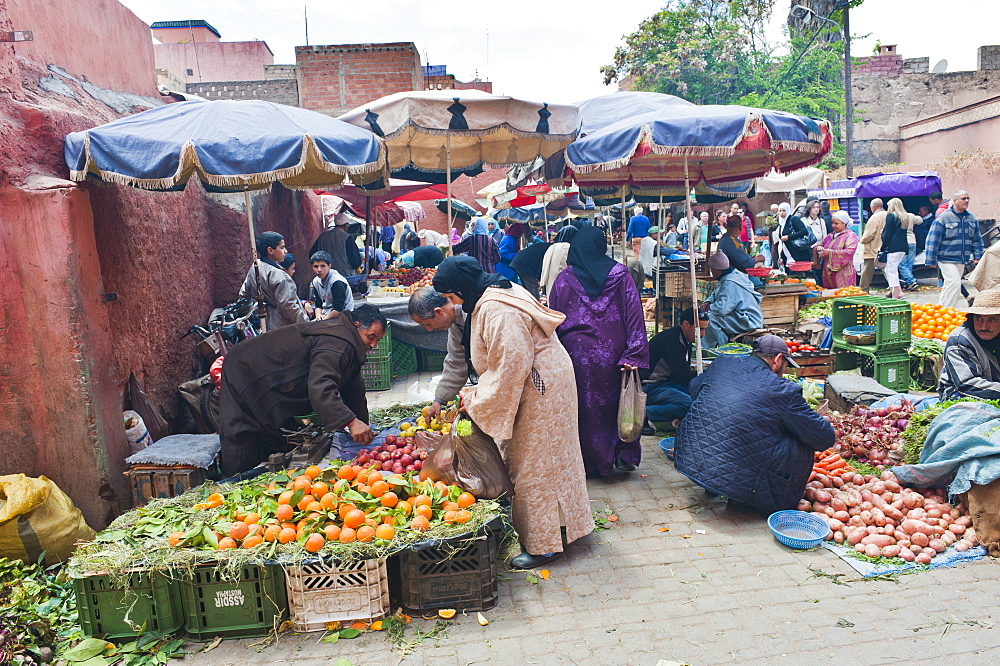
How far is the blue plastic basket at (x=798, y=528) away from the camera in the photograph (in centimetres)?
403

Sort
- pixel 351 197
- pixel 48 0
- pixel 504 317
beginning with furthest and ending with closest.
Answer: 1. pixel 351 197
2. pixel 48 0
3. pixel 504 317

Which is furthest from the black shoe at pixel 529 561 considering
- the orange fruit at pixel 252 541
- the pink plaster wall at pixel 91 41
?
the pink plaster wall at pixel 91 41

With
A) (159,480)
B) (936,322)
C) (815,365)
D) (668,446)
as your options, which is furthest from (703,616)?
(936,322)

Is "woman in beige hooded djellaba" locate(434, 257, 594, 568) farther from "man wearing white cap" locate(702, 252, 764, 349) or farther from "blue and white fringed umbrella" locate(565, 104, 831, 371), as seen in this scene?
"man wearing white cap" locate(702, 252, 764, 349)

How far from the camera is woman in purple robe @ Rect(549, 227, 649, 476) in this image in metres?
5.02

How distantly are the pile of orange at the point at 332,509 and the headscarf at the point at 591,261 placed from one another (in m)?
2.01

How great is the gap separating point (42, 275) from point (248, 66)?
26003mm

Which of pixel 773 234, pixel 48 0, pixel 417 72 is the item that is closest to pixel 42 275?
pixel 48 0

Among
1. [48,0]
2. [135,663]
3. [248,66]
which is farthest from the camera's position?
[248,66]

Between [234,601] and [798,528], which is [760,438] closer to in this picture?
[798,528]

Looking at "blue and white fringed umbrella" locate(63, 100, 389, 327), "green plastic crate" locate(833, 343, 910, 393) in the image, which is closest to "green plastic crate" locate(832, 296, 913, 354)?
"green plastic crate" locate(833, 343, 910, 393)

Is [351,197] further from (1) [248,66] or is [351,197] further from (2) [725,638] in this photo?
(1) [248,66]

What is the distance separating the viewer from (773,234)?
15336mm

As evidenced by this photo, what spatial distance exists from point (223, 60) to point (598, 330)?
2726cm
